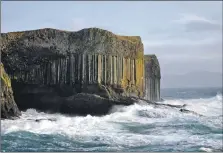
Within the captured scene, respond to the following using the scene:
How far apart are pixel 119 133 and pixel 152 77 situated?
78.2 ft

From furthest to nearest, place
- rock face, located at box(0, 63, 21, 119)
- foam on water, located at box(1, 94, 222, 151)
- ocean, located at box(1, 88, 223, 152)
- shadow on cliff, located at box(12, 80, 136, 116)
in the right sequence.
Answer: shadow on cliff, located at box(12, 80, 136, 116) < rock face, located at box(0, 63, 21, 119) < foam on water, located at box(1, 94, 222, 151) < ocean, located at box(1, 88, 223, 152)

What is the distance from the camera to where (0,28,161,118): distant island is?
1211 inches

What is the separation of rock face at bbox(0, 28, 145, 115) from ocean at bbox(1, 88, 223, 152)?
7.69 feet

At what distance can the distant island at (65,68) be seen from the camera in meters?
30.8

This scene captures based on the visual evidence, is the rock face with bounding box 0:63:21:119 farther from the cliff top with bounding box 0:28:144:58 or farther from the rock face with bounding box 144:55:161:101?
the rock face with bounding box 144:55:161:101

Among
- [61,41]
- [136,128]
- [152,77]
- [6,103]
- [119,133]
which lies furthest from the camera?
[152,77]

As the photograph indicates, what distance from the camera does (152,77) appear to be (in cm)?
4488

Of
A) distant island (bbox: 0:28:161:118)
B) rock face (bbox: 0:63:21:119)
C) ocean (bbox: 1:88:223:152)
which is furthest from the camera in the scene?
distant island (bbox: 0:28:161:118)

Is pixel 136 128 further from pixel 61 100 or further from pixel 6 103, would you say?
pixel 61 100

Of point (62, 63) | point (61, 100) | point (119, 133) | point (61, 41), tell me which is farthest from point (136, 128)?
point (61, 41)

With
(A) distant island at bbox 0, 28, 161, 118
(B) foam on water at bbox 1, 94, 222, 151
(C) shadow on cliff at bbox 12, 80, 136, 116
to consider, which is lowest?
(B) foam on water at bbox 1, 94, 222, 151

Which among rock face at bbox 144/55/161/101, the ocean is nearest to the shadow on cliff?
the ocean

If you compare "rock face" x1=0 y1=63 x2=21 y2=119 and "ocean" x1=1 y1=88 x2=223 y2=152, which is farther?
"rock face" x1=0 y1=63 x2=21 y2=119

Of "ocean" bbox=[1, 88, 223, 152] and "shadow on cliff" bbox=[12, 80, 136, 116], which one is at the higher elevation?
"shadow on cliff" bbox=[12, 80, 136, 116]
